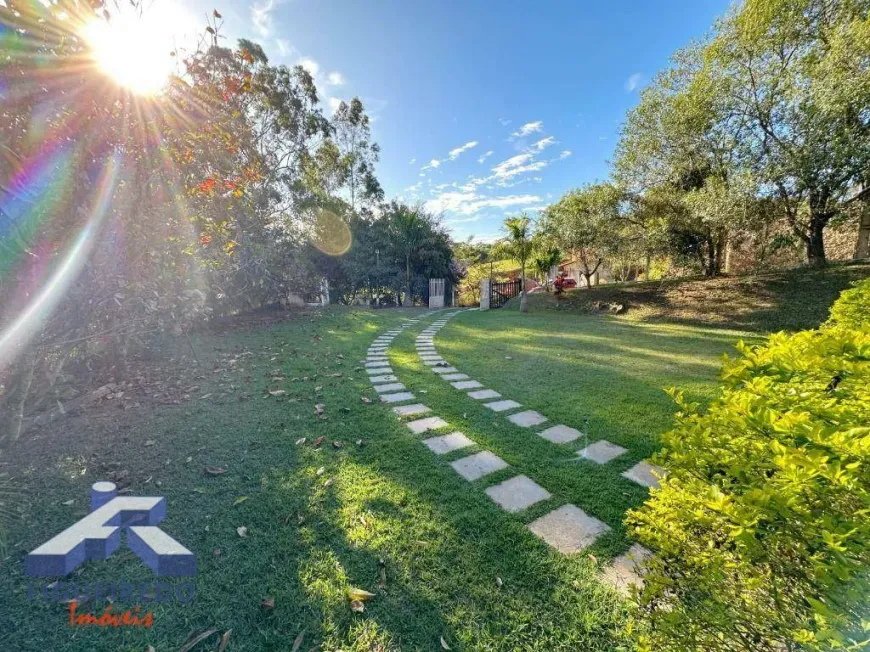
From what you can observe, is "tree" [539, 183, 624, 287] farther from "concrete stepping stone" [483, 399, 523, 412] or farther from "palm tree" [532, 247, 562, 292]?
"concrete stepping stone" [483, 399, 523, 412]

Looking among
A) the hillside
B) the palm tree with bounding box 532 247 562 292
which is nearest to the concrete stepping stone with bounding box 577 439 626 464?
the hillside

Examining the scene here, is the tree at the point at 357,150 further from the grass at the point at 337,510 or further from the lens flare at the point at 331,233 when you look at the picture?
the grass at the point at 337,510

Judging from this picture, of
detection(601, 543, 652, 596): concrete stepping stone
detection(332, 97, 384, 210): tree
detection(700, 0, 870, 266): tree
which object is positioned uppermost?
detection(332, 97, 384, 210): tree

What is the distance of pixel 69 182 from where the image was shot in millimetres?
2406

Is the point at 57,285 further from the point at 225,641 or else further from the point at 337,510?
the point at 225,641

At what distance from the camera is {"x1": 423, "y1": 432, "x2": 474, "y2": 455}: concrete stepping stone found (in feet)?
7.95

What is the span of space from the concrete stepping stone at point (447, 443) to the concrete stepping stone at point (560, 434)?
2.13 ft

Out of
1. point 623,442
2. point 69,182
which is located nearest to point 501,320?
point 623,442

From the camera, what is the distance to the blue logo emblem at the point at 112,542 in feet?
4.62

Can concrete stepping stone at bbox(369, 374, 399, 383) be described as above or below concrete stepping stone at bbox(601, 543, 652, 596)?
above

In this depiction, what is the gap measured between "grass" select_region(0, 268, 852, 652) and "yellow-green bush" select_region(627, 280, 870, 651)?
0.58m

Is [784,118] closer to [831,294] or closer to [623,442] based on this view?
[831,294]

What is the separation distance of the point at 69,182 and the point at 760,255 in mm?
12711

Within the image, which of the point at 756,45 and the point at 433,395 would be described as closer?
the point at 433,395
